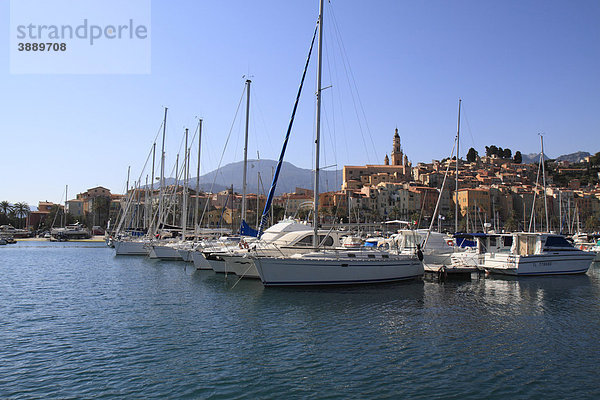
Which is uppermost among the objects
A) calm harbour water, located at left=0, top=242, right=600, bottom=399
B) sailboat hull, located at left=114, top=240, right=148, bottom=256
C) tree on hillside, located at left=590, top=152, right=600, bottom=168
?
tree on hillside, located at left=590, top=152, right=600, bottom=168

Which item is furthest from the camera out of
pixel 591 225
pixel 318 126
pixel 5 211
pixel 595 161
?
pixel 595 161

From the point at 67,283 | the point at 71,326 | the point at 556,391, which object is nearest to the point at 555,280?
the point at 556,391

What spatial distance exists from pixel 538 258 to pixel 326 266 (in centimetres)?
1764

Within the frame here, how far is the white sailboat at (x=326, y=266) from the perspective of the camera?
22797mm

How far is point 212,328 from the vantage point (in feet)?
51.3

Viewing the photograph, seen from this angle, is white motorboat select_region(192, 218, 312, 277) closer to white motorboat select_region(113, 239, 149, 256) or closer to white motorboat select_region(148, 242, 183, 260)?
white motorboat select_region(148, 242, 183, 260)

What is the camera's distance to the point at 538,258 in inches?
1243

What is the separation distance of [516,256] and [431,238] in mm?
6816

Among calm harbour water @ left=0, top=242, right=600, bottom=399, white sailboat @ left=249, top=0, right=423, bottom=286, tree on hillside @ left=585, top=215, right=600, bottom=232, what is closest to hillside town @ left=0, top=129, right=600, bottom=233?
tree on hillside @ left=585, top=215, right=600, bottom=232

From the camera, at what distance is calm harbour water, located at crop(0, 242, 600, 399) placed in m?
10.3

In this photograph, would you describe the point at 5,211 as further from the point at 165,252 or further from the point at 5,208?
the point at 165,252

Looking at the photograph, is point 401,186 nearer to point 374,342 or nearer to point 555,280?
point 555,280

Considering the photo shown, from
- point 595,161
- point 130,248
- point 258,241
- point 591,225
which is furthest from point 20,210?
point 595,161

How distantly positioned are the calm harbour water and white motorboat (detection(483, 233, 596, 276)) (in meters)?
6.85
